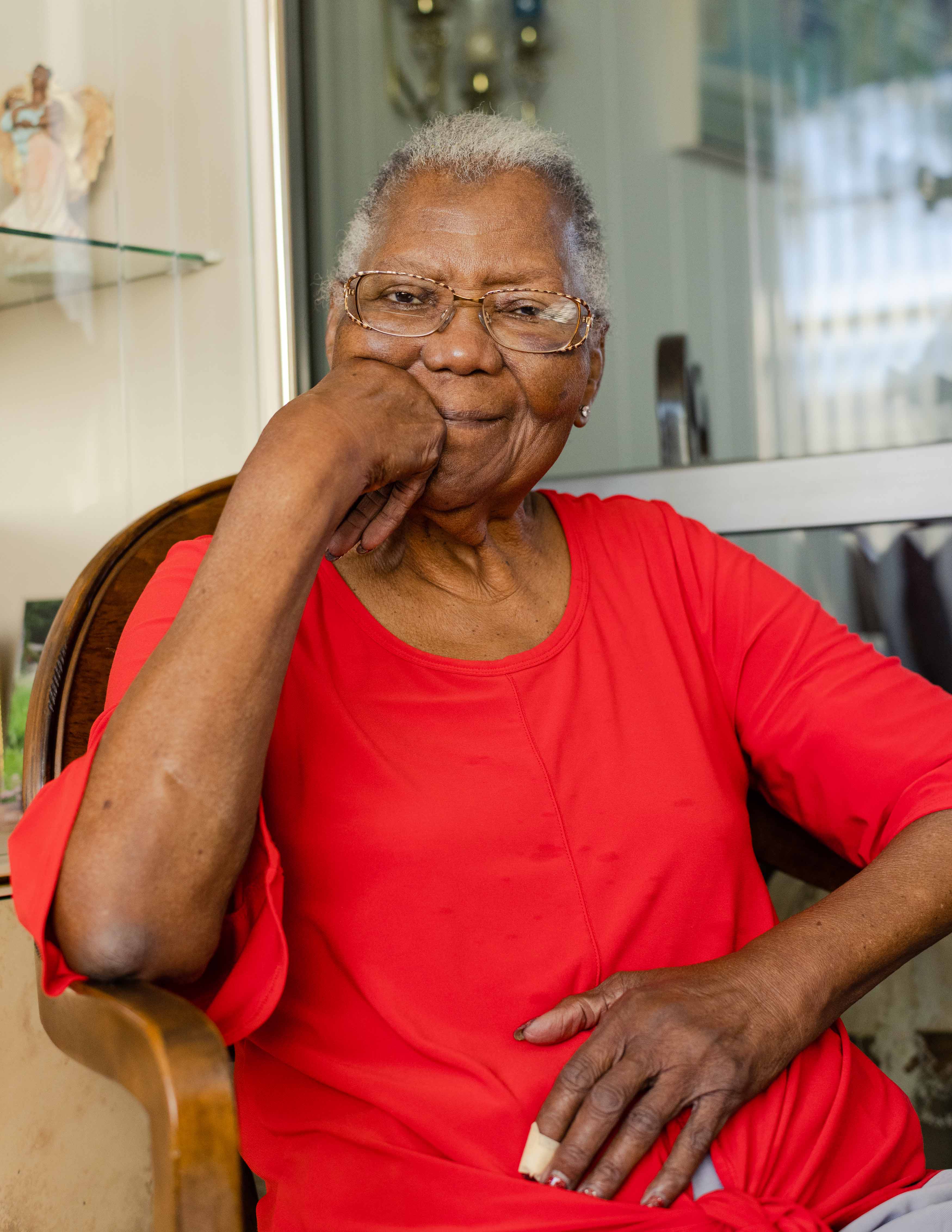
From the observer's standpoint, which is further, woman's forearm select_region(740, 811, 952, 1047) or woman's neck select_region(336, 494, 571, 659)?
woman's neck select_region(336, 494, 571, 659)

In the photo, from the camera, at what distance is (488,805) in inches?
42.1

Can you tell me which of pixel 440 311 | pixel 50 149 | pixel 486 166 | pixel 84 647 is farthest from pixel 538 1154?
pixel 50 149

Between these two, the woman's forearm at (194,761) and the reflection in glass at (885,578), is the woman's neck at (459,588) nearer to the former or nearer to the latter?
the woman's forearm at (194,761)

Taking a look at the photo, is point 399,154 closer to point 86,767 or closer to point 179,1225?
point 86,767

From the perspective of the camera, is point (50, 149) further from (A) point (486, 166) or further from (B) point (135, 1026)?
(B) point (135, 1026)

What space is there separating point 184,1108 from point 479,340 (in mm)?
779

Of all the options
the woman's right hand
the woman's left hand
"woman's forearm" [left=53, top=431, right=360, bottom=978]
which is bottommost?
the woman's left hand

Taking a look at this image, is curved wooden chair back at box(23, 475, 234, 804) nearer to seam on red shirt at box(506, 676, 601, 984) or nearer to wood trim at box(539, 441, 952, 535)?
seam on red shirt at box(506, 676, 601, 984)

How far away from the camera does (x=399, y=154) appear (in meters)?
1.27

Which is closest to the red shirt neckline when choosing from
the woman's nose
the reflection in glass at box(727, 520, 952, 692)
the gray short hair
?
the woman's nose

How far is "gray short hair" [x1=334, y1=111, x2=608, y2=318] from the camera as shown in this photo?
48.2 inches

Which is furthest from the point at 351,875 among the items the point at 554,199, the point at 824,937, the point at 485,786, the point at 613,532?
the point at 554,199

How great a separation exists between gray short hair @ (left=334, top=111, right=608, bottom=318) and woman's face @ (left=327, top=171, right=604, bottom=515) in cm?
2

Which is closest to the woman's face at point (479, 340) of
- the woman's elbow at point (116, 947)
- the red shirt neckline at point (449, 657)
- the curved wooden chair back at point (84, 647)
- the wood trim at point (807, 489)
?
the red shirt neckline at point (449, 657)
